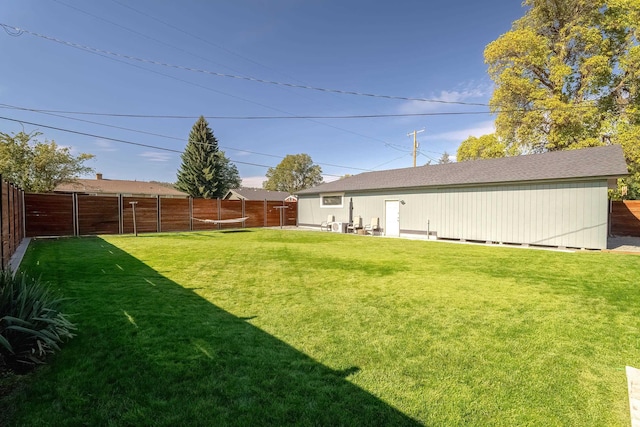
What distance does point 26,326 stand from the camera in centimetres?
229

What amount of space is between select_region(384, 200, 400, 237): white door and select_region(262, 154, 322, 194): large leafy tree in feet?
125

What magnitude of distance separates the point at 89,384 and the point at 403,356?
7.23 feet

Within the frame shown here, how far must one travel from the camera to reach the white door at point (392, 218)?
1356 cm

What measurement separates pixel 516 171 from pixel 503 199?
1262mm

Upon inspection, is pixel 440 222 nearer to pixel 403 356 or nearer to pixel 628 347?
pixel 628 347

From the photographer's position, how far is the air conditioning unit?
1514cm

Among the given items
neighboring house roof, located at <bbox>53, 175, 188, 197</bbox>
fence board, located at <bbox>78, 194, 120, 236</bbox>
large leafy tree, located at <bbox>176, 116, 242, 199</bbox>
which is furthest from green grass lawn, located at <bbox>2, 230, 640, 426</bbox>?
neighboring house roof, located at <bbox>53, 175, 188, 197</bbox>

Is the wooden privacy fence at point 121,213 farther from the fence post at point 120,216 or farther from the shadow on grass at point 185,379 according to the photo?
the shadow on grass at point 185,379

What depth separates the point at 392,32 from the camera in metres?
12.1

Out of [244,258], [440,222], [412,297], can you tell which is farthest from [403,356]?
[440,222]

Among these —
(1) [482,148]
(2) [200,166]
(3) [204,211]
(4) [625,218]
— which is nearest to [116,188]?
(2) [200,166]

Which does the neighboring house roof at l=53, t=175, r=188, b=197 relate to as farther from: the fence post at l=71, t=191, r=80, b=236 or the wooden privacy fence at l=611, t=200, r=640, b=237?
the wooden privacy fence at l=611, t=200, r=640, b=237

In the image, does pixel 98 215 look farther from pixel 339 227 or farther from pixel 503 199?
pixel 503 199

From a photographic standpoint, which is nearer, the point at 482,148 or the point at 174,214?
the point at 174,214
